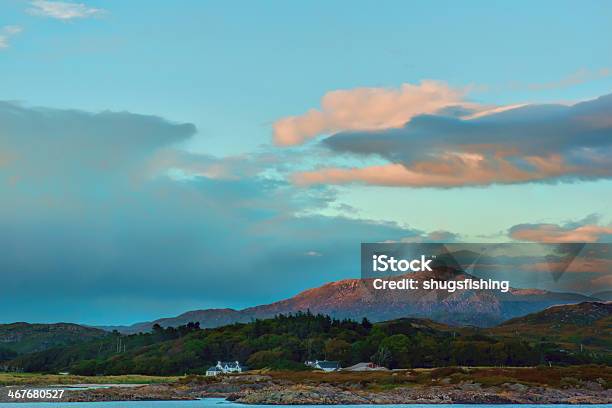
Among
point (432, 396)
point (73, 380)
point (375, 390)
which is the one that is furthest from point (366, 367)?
point (73, 380)

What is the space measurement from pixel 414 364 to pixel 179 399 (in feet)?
229

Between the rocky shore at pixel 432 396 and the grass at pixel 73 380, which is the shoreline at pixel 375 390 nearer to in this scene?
the rocky shore at pixel 432 396

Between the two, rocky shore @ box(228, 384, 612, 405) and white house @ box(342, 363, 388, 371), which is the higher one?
white house @ box(342, 363, 388, 371)

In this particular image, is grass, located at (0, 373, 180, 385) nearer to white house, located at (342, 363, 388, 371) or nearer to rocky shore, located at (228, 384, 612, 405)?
white house, located at (342, 363, 388, 371)

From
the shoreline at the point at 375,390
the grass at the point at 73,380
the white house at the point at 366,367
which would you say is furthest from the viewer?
the white house at the point at 366,367

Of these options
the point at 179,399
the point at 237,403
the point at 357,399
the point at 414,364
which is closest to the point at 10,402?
the point at 179,399

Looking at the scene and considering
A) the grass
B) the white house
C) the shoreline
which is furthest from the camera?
the white house

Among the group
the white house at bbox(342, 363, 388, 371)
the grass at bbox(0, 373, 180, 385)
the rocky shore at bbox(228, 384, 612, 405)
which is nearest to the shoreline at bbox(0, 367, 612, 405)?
the rocky shore at bbox(228, 384, 612, 405)

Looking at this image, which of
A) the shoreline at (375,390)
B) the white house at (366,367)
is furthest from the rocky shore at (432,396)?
the white house at (366,367)

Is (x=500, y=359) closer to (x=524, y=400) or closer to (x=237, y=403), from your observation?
(x=524, y=400)

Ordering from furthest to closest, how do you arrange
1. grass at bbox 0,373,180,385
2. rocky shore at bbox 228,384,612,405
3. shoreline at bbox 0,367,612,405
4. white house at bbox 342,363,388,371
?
white house at bbox 342,363,388,371 < grass at bbox 0,373,180,385 < shoreline at bbox 0,367,612,405 < rocky shore at bbox 228,384,612,405

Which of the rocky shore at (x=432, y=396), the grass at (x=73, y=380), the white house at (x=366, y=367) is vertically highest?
the white house at (x=366, y=367)

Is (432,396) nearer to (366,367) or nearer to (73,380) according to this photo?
(366,367)

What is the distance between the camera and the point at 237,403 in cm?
13200
